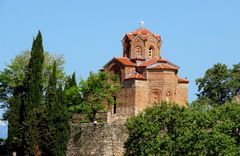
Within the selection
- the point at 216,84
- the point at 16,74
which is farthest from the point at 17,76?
the point at 216,84

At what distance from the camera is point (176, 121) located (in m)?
37.8

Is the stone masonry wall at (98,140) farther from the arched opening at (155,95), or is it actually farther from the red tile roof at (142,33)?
the red tile roof at (142,33)

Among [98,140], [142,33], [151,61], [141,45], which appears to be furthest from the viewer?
[142,33]

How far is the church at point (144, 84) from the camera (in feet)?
187

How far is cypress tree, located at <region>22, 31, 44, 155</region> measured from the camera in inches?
1662

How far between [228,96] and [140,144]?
20.5 meters

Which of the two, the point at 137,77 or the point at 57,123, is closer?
the point at 57,123

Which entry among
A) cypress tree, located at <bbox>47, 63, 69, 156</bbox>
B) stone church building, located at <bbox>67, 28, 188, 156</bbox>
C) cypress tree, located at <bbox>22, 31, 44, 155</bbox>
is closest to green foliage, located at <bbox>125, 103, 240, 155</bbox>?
cypress tree, located at <bbox>47, 63, 69, 156</bbox>

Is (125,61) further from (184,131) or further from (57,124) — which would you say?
(184,131)

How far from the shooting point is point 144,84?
5738cm

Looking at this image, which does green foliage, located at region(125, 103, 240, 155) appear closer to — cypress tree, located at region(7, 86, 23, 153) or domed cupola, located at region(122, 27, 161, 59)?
cypress tree, located at region(7, 86, 23, 153)

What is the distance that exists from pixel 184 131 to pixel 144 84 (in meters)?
20.9

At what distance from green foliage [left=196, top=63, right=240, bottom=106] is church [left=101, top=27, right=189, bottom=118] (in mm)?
1730

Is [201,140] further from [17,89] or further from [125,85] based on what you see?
[125,85]
